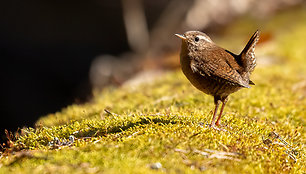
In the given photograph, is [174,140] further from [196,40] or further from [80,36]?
[80,36]

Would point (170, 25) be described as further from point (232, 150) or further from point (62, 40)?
point (232, 150)

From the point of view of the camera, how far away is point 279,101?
21.4 ft

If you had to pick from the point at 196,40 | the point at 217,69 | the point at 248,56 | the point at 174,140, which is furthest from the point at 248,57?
the point at 174,140

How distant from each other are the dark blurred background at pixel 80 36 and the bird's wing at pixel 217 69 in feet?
24.3

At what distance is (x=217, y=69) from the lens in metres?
4.50

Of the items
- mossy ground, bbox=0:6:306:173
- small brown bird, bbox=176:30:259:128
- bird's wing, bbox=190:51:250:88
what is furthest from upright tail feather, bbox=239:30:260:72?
mossy ground, bbox=0:6:306:173

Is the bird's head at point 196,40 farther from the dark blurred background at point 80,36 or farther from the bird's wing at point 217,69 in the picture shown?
the dark blurred background at point 80,36

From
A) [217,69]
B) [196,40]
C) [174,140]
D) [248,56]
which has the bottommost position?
[174,140]

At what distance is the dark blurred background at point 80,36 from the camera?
12758mm

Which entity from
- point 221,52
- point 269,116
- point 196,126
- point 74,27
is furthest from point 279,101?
point 74,27

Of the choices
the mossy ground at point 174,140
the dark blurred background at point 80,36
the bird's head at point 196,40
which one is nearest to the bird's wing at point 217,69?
the bird's head at point 196,40

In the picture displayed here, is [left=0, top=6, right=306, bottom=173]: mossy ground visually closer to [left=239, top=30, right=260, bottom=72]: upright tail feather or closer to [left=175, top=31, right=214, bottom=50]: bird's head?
[left=239, top=30, right=260, bottom=72]: upright tail feather

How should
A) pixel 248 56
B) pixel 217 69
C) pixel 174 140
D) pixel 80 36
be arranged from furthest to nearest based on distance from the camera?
pixel 80 36 < pixel 248 56 < pixel 217 69 < pixel 174 140

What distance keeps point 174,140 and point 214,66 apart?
1341mm
